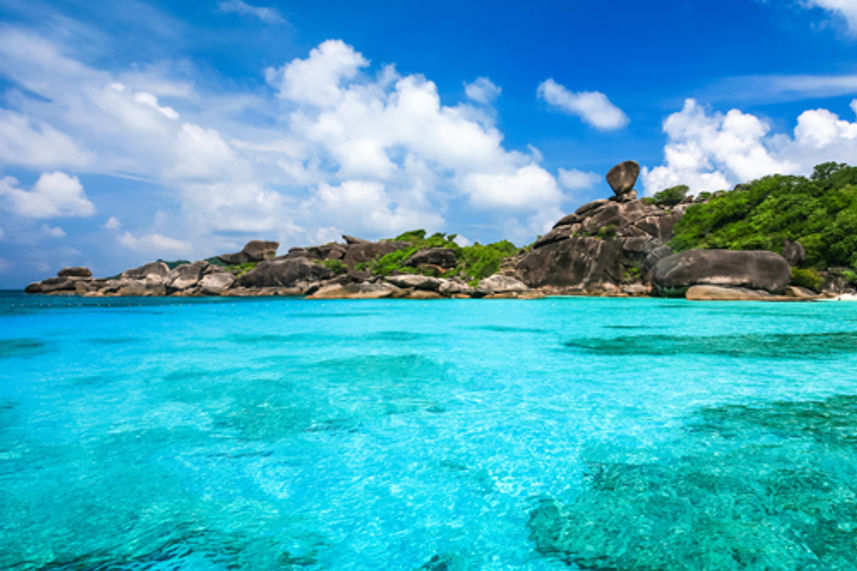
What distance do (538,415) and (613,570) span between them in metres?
2.74

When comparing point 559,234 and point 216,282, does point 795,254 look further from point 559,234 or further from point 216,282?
point 216,282

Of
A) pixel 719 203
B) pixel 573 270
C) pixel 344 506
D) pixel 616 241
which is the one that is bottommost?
pixel 344 506

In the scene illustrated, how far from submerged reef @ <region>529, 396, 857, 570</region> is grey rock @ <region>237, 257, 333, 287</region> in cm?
5127

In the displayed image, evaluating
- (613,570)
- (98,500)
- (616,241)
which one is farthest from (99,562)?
(616,241)

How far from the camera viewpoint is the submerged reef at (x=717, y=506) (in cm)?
237

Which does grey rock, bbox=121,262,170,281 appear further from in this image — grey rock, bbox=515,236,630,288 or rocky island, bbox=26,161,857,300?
grey rock, bbox=515,236,630,288

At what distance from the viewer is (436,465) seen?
3.74 metres

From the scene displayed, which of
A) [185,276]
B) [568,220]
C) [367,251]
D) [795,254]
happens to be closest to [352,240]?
[367,251]

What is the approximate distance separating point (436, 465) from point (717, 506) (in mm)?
2082

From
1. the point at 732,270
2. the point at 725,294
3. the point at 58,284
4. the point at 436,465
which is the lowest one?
the point at 436,465

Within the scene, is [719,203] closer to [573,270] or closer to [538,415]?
[573,270]

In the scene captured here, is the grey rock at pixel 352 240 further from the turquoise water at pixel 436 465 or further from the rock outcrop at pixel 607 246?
the turquoise water at pixel 436 465

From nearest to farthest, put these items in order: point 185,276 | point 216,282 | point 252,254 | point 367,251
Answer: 1. point 216,282
2. point 185,276
3. point 367,251
4. point 252,254

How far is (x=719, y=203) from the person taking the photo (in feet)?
121
